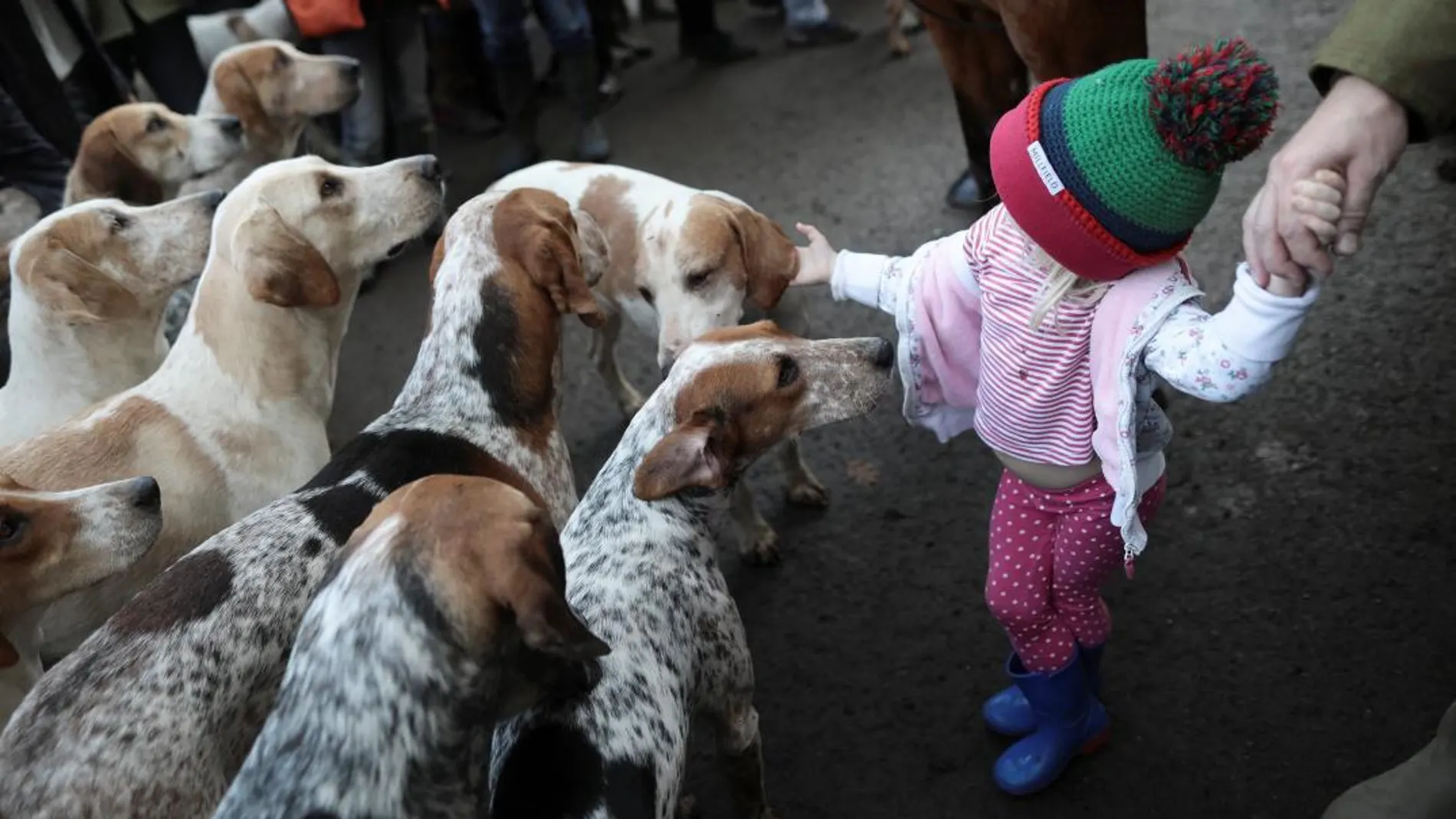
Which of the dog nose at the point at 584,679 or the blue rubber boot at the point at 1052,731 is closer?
the dog nose at the point at 584,679

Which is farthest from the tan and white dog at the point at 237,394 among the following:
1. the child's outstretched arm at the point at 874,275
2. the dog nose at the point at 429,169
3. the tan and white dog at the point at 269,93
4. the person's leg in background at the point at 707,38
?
the person's leg in background at the point at 707,38

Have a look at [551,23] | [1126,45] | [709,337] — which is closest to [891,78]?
[551,23]

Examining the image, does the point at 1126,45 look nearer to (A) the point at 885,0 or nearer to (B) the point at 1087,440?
(B) the point at 1087,440

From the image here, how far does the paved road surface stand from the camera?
2.46 meters

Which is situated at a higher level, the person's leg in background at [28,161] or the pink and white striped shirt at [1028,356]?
the pink and white striped shirt at [1028,356]

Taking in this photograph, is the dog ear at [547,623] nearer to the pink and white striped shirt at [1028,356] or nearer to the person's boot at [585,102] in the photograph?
the pink and white striped shirt at [1028,356]

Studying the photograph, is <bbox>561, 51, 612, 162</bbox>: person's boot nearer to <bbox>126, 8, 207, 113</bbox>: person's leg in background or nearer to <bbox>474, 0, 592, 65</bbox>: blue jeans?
<bbox>474, 0, 592, 65</bbox>: blue jeans

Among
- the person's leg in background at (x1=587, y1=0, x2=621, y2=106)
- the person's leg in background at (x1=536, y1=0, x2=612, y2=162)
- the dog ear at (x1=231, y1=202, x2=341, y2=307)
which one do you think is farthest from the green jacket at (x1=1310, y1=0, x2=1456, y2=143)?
the person's leg in background at (x1=587, y1=0, x2=621, y2=106)

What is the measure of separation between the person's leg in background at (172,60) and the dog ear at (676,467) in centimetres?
363

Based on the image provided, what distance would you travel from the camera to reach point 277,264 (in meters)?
2.55

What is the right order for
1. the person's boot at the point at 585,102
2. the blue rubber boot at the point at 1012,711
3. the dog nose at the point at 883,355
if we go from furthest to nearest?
the person's boot at the point at 585,102, the blue rubber boot at the point at 1012,711, the dog nose at the point at 883,355

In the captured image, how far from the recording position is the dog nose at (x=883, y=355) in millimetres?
2311

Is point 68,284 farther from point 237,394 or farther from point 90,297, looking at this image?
point 237,394

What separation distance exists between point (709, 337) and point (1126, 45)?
1516mm
